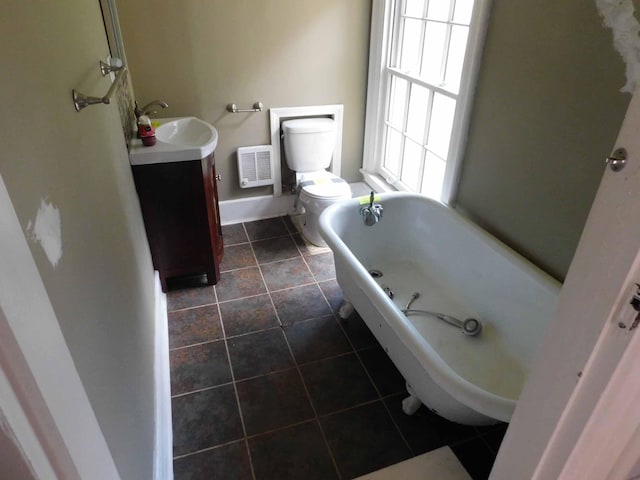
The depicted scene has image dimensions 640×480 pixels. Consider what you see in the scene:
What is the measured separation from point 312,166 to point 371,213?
983 millimetres

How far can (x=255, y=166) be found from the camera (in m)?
3.15

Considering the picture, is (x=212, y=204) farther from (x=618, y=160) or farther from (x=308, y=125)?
(x=618, y=160)

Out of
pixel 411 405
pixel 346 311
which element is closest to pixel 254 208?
pixel 346 311

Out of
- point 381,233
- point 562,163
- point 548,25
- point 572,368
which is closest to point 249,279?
point 381,233

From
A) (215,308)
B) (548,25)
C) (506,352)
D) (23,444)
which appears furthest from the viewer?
(215,308)

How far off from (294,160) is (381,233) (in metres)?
0.95

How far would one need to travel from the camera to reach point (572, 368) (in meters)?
0.70

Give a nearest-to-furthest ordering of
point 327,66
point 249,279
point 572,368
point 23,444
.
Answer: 1. point 23,444
2. point 572,368
3. point 249,279
4. point 327,66

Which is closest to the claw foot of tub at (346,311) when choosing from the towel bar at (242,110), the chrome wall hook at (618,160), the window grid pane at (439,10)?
the towel bar at (242,110)

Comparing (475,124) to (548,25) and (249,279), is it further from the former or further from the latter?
(249,279)

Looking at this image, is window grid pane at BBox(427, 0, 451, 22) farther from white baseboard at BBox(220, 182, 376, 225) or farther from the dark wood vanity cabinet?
the dark wood vanity cabinet

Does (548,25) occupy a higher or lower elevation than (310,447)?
higher

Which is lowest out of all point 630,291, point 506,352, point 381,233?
point 506,352

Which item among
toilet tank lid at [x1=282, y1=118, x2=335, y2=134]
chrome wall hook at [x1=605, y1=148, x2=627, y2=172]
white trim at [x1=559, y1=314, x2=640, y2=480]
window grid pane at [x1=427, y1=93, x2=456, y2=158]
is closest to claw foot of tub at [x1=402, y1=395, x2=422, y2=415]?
white trim at [x1=559, y1=314, x2=640, y2=480]
